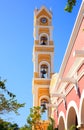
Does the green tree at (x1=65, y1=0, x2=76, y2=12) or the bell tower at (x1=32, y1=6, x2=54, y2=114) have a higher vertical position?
the bell tower at (x1=32, y1=6, x2=54, y2=114)

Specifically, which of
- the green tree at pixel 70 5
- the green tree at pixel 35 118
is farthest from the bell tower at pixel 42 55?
the green tree at pixel 70 5

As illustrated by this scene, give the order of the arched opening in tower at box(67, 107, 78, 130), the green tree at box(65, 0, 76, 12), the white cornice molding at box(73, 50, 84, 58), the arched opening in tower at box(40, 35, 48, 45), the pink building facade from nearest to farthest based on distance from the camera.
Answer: the green tree at box(65, 0, 76, 12)
the white cornice molding at box(73, 50, 84, 58)
the pink building facade
the arched opening in tower at box(67, 107, 78, 130)
the arched opening in tower at box(40, 35, 48, 45)

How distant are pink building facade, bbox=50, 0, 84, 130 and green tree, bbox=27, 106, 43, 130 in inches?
307

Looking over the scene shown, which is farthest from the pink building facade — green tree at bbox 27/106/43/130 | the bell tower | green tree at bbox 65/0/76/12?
the bell tower

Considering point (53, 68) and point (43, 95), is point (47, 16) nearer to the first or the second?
point (53, 68)

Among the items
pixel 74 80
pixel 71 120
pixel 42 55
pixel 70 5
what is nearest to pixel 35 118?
pixel 42 55

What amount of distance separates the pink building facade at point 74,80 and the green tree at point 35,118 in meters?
7.79

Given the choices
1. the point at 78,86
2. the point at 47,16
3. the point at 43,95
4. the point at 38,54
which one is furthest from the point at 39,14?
the point at 78,86

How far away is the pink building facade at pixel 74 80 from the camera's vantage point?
1360 cm

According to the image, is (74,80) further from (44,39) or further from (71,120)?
(44,39)

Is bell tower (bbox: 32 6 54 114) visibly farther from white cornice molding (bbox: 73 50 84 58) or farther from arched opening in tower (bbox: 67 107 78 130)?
white cornice molding (bbox: 73 50 84 58)

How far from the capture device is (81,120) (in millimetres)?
14289

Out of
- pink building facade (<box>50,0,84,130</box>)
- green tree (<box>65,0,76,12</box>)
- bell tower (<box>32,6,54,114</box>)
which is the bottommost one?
green tree (<box>65,0,76,12</box>)

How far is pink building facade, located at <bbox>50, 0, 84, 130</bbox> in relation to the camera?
44.6 feet
